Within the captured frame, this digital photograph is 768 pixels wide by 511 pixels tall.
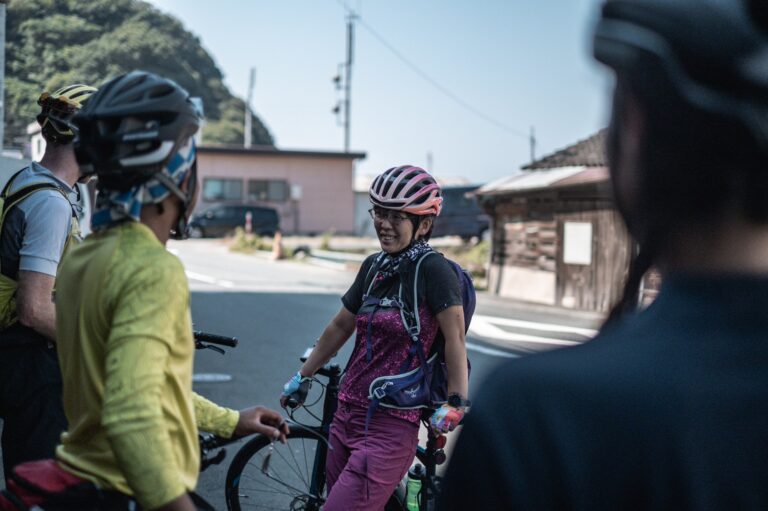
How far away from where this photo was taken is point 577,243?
16.4 meters

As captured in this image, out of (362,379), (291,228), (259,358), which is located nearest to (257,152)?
(291,228)

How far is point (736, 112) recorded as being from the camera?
0.93m

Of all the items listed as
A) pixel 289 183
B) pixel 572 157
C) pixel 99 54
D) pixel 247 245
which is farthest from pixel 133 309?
pixel 99 54

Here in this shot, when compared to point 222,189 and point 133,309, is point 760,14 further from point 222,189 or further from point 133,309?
point 222,189

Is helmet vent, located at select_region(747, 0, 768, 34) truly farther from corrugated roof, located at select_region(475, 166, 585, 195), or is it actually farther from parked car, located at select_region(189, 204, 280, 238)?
parked car, located at select_region(189, 204, 280, 238)

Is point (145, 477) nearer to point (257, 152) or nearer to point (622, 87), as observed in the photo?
point (622, 87)

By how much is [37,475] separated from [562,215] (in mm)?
15590

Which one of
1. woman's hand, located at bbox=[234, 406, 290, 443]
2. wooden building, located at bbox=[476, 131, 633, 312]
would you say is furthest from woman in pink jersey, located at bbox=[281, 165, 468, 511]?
wooden building, located at bbox=[476, 131, 633, 312]

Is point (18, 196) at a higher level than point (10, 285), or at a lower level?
higher

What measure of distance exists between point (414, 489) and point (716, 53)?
2.88 metres

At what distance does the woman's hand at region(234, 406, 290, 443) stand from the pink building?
137 ft

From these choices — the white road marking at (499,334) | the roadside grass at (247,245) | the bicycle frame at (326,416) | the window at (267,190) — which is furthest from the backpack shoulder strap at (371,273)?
the window at (267,190)

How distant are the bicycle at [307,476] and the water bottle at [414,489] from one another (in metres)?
0.02

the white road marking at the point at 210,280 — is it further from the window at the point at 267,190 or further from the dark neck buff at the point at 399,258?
the window at the point at 267,190
